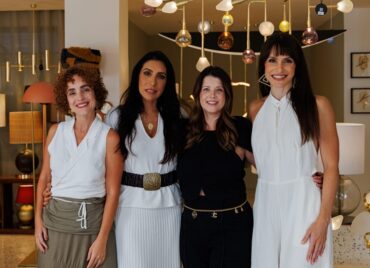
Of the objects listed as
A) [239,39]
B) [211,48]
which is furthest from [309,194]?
[239,39]

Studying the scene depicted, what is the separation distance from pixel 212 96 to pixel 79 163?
24.6 inches

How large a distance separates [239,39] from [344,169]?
1.57 metres

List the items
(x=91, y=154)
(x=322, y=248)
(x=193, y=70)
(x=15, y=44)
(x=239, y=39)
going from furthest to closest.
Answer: (x=193, y=70)
(x=15, y=44)
(x=239, y=39)
(x=91, y=154)
(x=322, y=248)

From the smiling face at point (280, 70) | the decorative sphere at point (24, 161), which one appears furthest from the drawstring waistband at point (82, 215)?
the decorative sphere at point (24, 161)

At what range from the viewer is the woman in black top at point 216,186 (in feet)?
6.77

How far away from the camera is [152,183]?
2125mm

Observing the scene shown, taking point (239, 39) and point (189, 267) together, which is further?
point (239, 39)

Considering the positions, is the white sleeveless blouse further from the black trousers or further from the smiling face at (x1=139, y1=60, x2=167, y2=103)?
the black trousers

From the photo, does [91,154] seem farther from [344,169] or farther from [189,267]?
[344,169]

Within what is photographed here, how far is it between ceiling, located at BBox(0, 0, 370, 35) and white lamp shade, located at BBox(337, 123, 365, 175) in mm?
3016

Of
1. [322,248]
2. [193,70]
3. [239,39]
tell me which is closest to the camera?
[322,248]

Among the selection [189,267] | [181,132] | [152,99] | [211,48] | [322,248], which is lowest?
[189,267]

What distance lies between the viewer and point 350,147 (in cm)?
294

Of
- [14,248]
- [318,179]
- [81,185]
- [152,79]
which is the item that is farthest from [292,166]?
[14,248]
